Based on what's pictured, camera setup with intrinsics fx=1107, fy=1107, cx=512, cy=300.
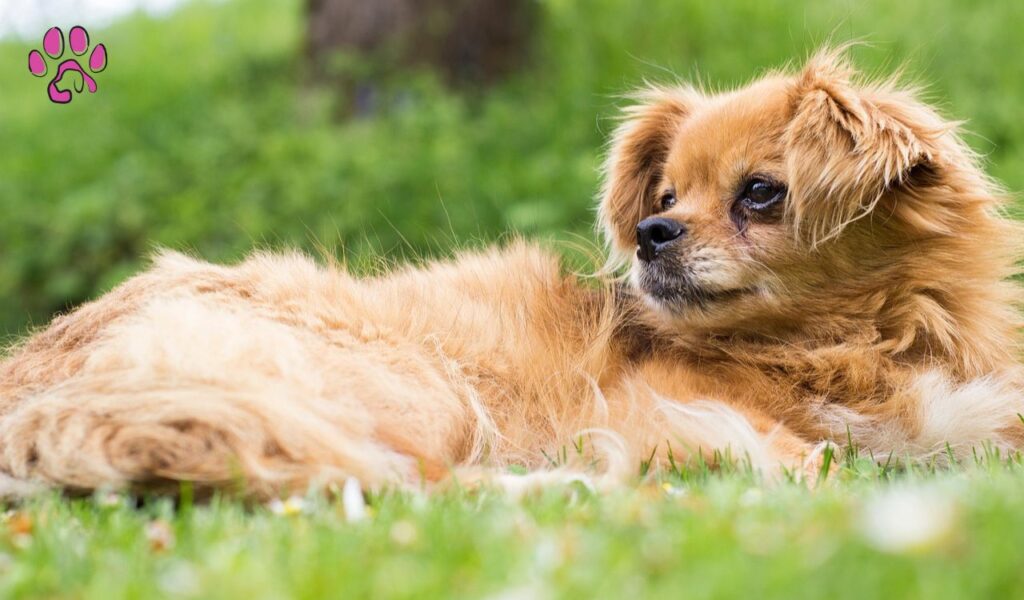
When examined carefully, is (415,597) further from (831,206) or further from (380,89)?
(380,89)

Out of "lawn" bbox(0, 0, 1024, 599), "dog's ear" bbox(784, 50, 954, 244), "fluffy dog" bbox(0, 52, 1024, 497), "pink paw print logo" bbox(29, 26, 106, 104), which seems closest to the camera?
"lawn" bbox(0, 0, 1024, 599)

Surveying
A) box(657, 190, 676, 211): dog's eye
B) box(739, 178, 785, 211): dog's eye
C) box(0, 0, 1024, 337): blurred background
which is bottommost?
box(0, 0, 1024, 337): blurred background

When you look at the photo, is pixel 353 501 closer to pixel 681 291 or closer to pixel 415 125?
pixel 681 291

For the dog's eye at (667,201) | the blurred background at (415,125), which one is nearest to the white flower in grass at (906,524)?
the dog's eye at (667,201)

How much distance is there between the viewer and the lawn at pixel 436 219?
5.84ft

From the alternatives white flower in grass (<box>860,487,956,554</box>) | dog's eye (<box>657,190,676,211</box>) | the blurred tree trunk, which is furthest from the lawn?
dog's eye (<box>657,190,676,211</box>)

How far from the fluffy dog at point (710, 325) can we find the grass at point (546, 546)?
54 centimetres

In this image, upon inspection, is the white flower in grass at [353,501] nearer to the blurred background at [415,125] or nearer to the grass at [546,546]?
the grass at [546,546]

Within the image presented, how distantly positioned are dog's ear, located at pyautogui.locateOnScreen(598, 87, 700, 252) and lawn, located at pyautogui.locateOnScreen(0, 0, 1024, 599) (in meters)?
0.24

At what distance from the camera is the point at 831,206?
3.61 meters

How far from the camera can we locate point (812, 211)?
143 inches

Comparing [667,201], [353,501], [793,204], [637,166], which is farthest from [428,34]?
[353,501]

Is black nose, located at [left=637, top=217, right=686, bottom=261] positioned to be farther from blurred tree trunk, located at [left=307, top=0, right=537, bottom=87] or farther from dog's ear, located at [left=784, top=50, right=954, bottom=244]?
blurred tree trunk, located at [left=307, top=0, right=537, bottom=87]

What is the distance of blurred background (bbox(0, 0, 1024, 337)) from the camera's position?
786 centimetres
